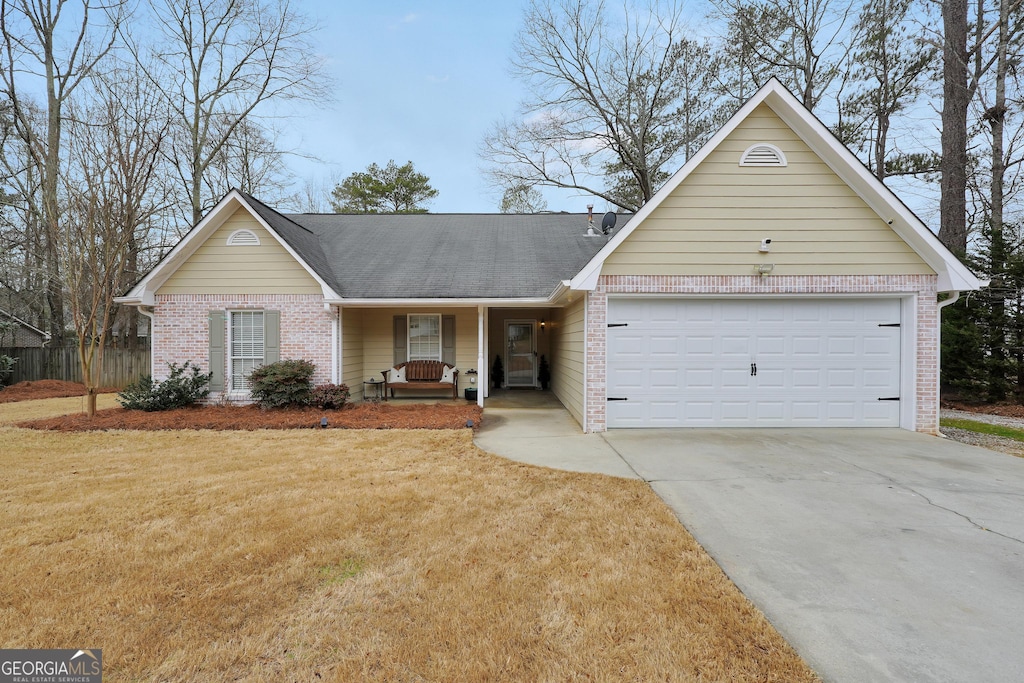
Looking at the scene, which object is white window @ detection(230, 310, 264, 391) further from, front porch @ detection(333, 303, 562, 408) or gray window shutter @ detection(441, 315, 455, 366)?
gray window shutter @ detection(441, 315, 455, 366)

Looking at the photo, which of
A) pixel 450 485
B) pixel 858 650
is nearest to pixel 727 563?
pixel 858 650

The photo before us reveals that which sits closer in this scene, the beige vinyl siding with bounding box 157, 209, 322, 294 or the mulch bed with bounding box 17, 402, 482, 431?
the mulch bed with bounding box 17, 402, 482, 431

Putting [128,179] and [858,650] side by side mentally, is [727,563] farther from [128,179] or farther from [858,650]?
[128,179]

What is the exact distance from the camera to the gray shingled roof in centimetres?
1005

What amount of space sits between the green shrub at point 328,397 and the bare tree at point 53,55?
1308cm

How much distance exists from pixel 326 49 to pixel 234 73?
4118 millimetres

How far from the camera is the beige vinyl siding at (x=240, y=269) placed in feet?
31.8

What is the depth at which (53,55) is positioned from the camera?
15508 millimetres

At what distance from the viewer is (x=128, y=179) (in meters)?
8.84

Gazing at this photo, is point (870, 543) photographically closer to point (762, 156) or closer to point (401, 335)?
point (762, 156)

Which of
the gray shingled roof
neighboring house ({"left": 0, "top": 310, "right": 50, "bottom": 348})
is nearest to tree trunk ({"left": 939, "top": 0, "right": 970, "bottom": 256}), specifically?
the gray shingled roof

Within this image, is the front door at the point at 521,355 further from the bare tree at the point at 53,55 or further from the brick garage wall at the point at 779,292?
the bare tree at the point at 53,55

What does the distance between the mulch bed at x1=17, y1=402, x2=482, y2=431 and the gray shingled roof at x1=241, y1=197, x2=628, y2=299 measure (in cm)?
261

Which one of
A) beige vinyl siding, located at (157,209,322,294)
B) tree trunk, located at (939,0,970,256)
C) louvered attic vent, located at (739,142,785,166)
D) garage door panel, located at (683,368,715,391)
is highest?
tree trunk, located at (939,0,970,256)
